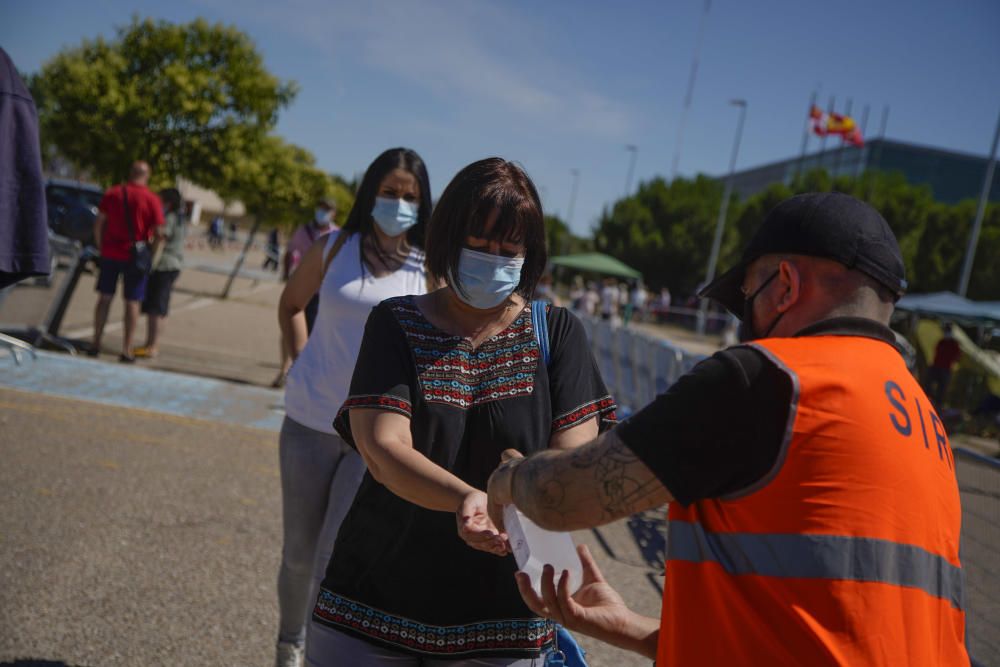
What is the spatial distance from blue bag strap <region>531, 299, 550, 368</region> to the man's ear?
0.83m

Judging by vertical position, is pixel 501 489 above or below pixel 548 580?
above

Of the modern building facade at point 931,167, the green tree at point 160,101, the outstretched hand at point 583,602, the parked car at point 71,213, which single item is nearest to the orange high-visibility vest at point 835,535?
the outstretched hand at point 583,602

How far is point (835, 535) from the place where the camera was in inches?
50.9

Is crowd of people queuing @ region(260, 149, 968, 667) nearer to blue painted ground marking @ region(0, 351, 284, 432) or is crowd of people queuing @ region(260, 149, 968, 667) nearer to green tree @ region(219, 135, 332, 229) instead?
blue painted ground marking @ region(0, 351, 284, 432)

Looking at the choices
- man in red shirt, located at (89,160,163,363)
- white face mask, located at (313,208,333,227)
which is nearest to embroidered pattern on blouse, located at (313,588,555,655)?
white face mask, located at (313,208,333,227)

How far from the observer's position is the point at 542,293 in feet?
70.4

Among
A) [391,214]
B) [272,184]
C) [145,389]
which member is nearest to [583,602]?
[391,214]

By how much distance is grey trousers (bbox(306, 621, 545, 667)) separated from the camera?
2.07 meters

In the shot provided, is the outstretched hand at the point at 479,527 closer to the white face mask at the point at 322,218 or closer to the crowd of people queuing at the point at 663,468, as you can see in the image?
the crowd of people queuing at the point at 663,468

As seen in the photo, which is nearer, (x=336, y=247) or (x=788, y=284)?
(x=788, y=284)

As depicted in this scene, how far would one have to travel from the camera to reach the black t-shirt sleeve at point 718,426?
4.25 feet

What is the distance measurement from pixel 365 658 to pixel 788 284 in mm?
1333

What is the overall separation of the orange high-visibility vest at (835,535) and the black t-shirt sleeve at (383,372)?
36.5 inches

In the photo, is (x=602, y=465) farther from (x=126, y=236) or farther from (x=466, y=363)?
(x=126, y=236)
